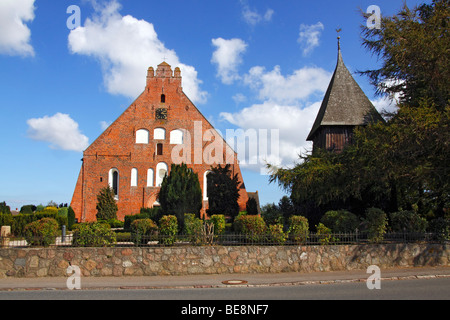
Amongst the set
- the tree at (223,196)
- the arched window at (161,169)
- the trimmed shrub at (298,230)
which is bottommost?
the trimmed shrub at (298,230)

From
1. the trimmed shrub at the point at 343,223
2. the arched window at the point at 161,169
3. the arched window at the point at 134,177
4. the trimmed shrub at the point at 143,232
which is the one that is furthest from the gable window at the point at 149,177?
the trimmed shrub at the point at 343,223

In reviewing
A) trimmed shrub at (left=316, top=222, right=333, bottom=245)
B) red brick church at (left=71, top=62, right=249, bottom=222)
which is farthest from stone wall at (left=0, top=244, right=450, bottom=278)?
red brick church at (left=71, top=62, right=249, bottom=222)

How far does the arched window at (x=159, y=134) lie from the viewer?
34.7 m

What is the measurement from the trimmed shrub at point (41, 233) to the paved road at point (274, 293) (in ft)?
8.33

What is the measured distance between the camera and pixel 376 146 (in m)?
13.0

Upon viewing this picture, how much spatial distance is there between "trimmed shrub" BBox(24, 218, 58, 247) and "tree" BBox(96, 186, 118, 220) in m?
19.4

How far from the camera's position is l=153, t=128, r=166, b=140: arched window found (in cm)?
3469

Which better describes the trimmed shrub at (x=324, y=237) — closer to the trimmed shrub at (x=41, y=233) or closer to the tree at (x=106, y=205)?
the trimmed shrub at (x=41, y=233)

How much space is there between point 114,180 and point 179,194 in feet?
48.4

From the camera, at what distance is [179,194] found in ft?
70.4

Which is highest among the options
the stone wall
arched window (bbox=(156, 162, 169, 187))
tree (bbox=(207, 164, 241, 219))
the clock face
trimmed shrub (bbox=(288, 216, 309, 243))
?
the clock face

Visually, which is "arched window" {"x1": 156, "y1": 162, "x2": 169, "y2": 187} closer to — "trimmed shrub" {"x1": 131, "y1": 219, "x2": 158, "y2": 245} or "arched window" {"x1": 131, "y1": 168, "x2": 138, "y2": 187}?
"arched window" {"x1": 131, "y1": 168, "x2": 138, "y2": 187}

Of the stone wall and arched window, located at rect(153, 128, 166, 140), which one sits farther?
arched window, located at rect(153, 128, 166, 140)

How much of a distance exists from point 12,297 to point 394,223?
41.8ft
